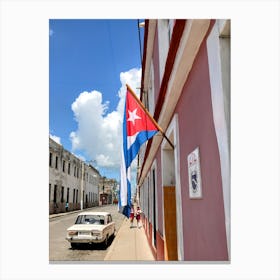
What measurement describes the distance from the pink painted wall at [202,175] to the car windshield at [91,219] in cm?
728

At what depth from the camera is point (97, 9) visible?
78.0 inches

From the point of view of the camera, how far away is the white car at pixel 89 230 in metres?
8.83

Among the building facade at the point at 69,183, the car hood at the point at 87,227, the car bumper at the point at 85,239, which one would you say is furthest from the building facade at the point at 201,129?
the building facade at the point at 69,183

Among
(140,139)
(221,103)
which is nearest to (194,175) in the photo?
(221,103)

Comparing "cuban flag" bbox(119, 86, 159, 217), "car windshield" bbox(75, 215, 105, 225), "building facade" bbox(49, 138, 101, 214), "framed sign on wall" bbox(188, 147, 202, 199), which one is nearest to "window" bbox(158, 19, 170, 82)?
"cuban flag" bbox(119, 86, 159, 217)

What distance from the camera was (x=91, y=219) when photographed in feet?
31.7

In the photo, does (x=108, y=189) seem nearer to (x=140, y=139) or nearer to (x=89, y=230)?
(x=89, y=230)

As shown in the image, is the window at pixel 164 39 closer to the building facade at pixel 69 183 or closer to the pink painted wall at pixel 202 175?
the pink painted wall at pixel 202 175

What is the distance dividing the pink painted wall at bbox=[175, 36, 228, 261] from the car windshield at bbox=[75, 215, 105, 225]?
23.9 ft

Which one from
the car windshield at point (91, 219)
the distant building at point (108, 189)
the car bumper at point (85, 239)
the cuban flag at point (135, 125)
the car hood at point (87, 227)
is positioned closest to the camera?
the cuban flag at point (135, 125)

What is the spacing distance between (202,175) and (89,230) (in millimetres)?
7520

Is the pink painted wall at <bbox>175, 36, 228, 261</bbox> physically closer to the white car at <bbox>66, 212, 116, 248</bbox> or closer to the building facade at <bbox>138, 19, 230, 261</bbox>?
the building facade at <bbox>138, 19, 230, 261</bbox>
